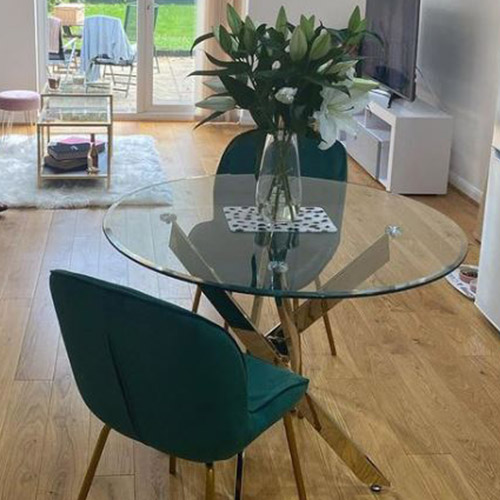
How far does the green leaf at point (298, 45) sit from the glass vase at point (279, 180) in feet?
0.77

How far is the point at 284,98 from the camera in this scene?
233 cm

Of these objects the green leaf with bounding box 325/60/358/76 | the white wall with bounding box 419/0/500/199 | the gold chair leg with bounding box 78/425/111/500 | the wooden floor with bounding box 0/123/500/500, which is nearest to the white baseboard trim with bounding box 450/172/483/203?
the white wall with bounding box 419/0/500/199

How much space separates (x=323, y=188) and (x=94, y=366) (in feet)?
4.47

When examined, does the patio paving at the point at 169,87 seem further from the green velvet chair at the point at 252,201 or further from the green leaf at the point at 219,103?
the green leaf at the point at 219,103

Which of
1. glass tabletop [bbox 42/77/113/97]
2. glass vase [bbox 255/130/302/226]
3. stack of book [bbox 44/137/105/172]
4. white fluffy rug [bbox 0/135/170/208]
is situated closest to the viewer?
glass vase [bbox 255/130/302/226]

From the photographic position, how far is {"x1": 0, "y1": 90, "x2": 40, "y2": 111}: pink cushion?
6777 millimetres

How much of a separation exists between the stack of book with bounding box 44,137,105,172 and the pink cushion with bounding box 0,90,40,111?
1.15 meters

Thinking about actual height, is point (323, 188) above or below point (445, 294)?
above

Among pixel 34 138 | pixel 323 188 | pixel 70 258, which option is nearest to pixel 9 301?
pixel 70 258

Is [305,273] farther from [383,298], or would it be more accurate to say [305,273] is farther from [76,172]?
[76,172]

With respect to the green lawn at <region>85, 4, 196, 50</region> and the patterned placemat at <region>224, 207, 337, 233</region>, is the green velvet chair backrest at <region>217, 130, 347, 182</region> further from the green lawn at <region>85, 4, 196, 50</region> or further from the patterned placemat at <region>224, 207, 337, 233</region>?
the green lawn at <region>85, 4, 196, 50</region>

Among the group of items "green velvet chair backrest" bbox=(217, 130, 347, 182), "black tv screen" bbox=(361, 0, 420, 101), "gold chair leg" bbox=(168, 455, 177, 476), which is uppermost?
"black tv screen" bbox=(361, 0, 420, 101)

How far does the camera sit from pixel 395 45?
621cm

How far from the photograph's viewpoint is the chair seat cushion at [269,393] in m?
2.14
